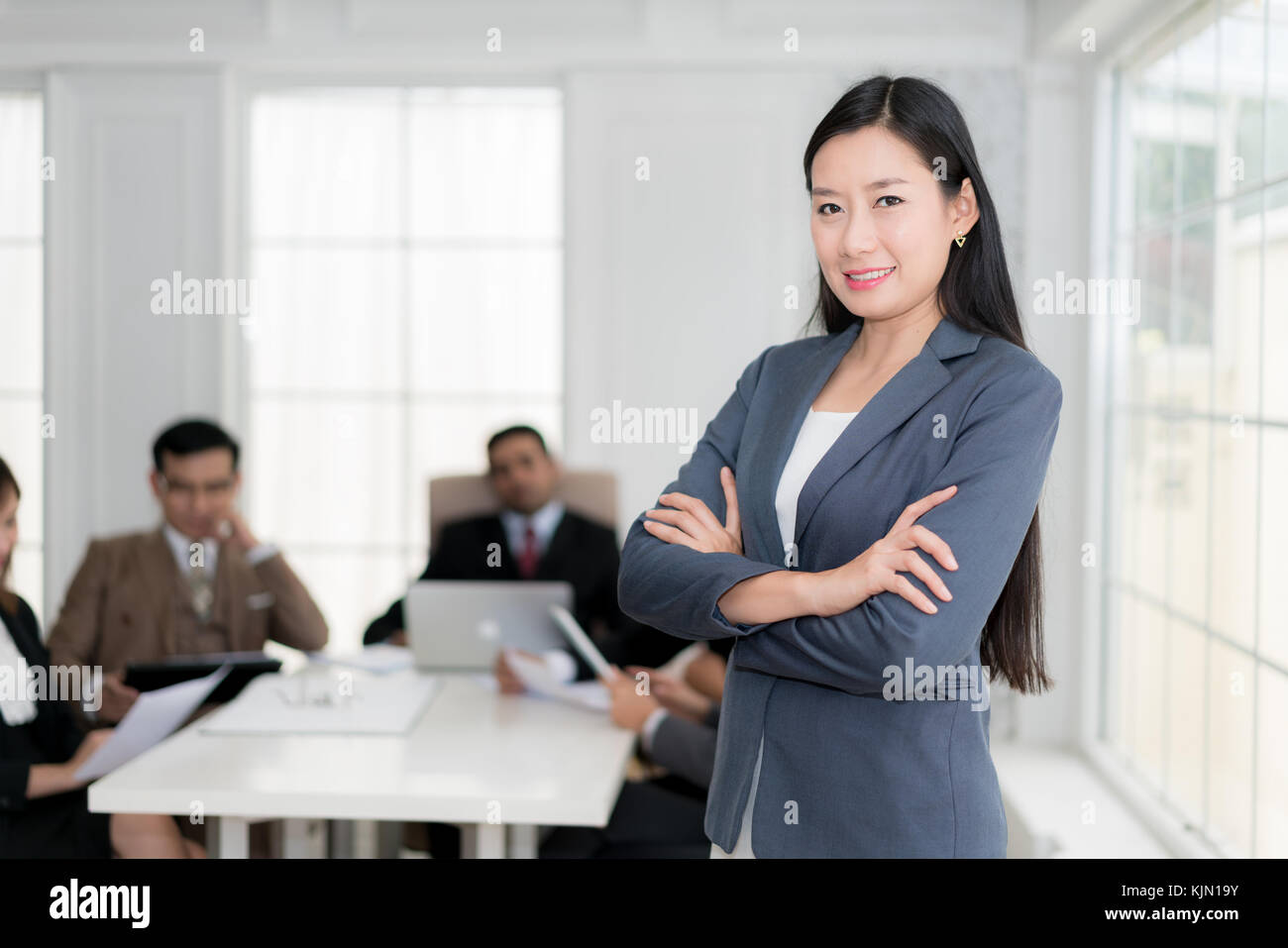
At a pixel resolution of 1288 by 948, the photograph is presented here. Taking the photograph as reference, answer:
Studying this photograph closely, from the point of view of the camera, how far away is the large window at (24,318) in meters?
4.10

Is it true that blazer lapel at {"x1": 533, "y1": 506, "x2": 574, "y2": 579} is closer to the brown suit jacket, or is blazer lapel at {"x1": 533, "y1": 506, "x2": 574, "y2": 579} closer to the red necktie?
the red necktie

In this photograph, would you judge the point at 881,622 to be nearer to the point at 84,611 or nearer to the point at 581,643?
the point at 581,643

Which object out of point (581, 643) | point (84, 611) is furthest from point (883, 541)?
point (84, 611)

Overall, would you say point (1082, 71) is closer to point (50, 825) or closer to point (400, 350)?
point (400, 350)

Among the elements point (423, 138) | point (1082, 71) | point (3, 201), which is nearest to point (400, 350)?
point (423, 138)

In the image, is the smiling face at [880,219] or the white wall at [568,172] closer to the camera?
the smiling face at [880,219]

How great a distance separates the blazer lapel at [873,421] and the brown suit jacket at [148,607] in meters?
1.88

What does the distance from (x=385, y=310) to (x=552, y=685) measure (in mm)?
2458

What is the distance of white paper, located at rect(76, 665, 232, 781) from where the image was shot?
181 centimetres

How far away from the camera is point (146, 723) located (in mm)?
1845

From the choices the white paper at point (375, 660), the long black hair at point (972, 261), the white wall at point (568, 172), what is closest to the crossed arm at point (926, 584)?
the long black hair at point (972, 261)

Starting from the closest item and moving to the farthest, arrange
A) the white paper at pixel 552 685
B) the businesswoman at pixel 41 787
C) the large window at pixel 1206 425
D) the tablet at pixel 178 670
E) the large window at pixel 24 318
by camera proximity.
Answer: the businesswoman at pixel 41 787
the tablet at pixel 178 670
the white paper at pixel 552 685
the large window at pixel 1206 425
the large window at pixel 24 318

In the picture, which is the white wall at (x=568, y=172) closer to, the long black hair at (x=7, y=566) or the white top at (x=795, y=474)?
the long black hair at (x=7, y=566)

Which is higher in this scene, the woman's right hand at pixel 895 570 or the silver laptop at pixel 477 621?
the woman's right hand at pixel 895 570
